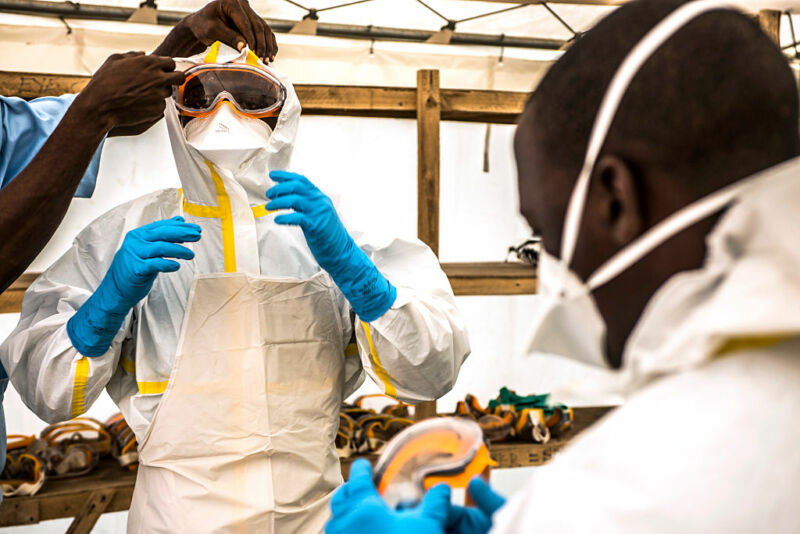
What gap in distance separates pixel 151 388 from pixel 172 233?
1.10 feet

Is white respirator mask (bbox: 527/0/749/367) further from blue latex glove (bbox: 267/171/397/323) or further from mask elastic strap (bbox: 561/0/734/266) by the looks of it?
blue latex glove (bbox: 267/171/397/323)

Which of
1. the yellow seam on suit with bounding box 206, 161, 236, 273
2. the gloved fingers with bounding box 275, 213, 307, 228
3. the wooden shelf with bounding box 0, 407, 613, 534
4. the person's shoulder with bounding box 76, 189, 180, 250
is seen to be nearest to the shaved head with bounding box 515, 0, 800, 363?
the gloved fingers with bounding box 275, 213, 307, 228

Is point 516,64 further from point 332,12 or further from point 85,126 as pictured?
point 85,126

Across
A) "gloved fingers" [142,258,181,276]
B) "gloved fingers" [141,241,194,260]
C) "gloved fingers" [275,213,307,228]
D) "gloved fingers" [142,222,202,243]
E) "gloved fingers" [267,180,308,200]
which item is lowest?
"gloved fingers" [142,258,181,276]

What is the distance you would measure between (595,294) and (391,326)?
2.62 ft

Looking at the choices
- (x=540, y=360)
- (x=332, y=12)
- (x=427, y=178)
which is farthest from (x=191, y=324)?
(x=540, y=360)

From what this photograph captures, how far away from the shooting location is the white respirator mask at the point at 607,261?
1.86 feet

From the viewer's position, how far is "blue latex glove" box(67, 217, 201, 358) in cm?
132

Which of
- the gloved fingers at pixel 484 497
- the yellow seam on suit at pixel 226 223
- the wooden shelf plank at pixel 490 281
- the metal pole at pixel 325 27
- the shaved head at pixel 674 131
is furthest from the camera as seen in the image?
the metal pole at pixel 325 27

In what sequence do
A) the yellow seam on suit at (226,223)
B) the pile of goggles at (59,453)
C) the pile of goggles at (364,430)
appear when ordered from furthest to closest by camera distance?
1. the pile of goggles at (364,430)
2. the pile of goggles at (59,453)
3. the yellow seam on suit at (226,223)

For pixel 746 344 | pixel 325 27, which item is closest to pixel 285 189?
pixel 746 344

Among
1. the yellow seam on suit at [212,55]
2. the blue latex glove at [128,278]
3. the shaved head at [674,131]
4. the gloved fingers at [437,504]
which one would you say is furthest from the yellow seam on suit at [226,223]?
the shaved head at [674,131]

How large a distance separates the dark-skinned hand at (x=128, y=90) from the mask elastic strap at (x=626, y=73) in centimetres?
108

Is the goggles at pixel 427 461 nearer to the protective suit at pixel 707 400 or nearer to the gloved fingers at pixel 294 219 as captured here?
the protective suit at pixel 707 400
